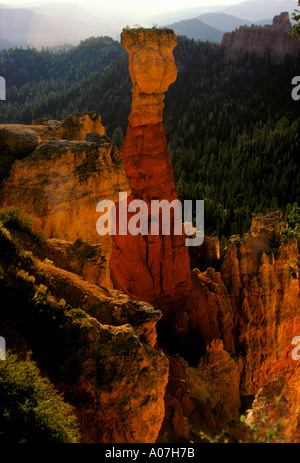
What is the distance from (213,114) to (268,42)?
39.8 meters

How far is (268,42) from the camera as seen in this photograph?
103062 mm

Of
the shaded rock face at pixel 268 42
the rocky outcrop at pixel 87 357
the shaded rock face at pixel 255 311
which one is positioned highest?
the shaded rock face at pixel 268 42

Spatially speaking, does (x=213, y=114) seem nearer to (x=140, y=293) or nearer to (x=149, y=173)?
(x=149, y=173)

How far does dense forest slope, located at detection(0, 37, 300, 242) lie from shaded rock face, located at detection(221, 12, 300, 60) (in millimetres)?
3569

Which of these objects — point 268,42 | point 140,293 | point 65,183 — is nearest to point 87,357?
point 65,183

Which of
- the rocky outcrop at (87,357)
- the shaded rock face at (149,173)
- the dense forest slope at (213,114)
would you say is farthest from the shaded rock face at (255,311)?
the dense forest slope at (213,114)

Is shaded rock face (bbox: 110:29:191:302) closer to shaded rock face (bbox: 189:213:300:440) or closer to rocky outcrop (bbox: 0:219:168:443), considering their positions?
shaded rock face (bbox: 189:213:300:440)

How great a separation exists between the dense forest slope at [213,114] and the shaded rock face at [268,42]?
357 cm

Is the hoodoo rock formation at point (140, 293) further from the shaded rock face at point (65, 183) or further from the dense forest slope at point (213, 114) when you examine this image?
the dense forest slope at point (213, 114)

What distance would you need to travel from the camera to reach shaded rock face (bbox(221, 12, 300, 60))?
3986 inches

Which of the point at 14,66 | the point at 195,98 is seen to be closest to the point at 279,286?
the point at 195,98

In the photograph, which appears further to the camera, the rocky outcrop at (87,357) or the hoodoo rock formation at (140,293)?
the hoodoo rock formation at (140,293)

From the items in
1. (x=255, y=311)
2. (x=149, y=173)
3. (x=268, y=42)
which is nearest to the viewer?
(x=255, y=311)

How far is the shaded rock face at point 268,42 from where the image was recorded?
101m
